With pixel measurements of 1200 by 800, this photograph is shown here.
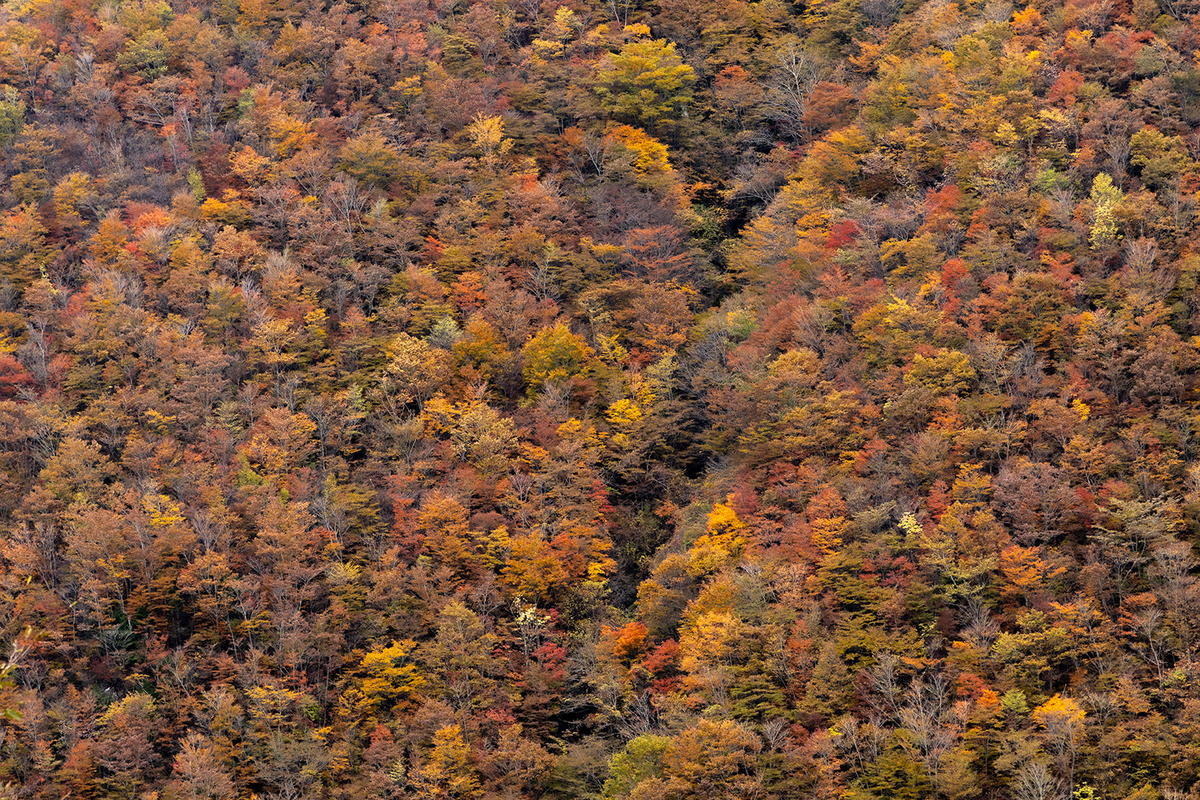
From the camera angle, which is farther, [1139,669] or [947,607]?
[947,607]

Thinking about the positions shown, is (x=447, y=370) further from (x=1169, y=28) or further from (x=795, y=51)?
(x=1169, y=28)

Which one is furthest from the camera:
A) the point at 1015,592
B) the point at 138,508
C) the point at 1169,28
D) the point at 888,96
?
the point at 888,96

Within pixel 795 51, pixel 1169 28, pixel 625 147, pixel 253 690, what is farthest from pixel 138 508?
pixel 1169 28

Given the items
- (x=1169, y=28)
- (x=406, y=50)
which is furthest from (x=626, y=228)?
(x=1169, y=28)

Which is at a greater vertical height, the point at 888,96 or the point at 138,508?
the point at 888,96

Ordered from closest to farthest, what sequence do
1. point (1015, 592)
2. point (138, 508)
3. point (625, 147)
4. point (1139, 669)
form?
1. point (1139, 669)
2. point (1015, 592)
3. point (138, 508)
4. point (625, 147)

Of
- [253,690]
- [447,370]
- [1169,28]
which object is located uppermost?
[1169,28]
